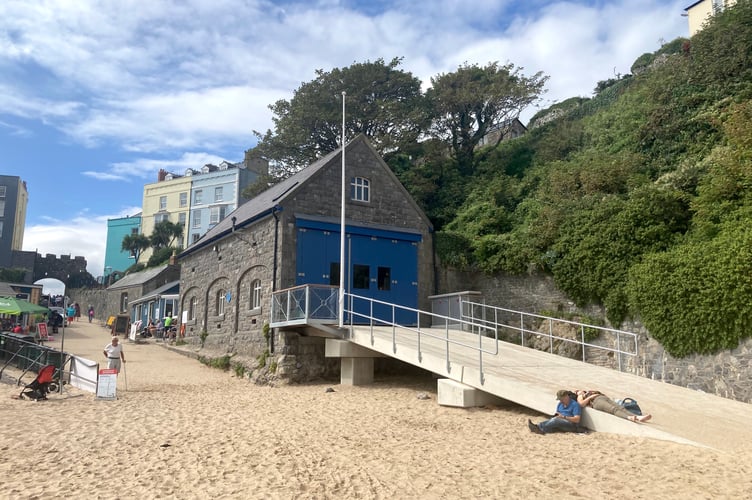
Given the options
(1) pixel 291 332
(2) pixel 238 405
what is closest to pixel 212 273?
(1) pixel 291 332

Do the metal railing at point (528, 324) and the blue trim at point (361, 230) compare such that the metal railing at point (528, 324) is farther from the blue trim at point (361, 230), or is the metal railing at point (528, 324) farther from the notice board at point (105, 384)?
the notice board at point (105, 384)

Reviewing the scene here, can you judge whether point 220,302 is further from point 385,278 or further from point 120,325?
point 120,325

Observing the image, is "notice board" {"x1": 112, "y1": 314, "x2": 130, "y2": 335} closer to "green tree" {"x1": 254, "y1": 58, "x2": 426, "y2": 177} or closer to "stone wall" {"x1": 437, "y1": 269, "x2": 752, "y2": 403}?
"green tree" {"x1": 254, "y1": 58, "x2": 426, "y2": 177}

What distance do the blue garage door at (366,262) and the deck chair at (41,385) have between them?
642 centimetres

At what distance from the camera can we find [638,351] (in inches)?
518

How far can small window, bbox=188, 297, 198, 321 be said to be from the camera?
2206 centimetres

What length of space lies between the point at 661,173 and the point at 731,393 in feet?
26.2

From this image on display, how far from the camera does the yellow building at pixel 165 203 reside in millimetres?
51875

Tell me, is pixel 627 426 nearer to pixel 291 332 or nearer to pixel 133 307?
pixel 291 332

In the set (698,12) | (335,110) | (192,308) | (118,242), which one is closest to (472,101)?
(335,110)

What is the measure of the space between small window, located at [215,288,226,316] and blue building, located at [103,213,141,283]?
41.4 m

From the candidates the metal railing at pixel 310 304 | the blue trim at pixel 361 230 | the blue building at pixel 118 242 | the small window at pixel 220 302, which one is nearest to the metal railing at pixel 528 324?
the blue trim at pixel 361 230

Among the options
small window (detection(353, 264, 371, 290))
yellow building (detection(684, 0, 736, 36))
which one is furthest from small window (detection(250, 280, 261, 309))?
yellow building (detection(684, 0, 736, 36))

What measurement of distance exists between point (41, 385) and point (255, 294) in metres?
6.52
